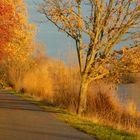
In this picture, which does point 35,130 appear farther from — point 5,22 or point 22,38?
point 22,38

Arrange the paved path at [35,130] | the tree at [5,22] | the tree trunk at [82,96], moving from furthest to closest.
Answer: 1. the tree trunk at [82,96]
2. the tree at [5,22]
3. the paved path at [35,130]

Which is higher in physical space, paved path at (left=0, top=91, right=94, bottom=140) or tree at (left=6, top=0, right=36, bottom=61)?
tree at (left=6, top=0, right=36, bottom=61)

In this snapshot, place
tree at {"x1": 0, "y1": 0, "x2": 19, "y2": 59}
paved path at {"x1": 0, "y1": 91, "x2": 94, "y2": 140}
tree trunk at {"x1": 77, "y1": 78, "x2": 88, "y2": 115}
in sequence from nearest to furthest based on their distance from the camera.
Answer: paved path at {"x1": 0, "y1": 91, "x2": 94, "y2": 140}
tree at {"x1": 0, "y1": 0, "x2": 19, "y2": 59}
tree trunk at {"x1": 77, "y1": 78, "x2": 88, "y2": 115}

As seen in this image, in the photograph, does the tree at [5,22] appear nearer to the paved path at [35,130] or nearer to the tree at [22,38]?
the paved path at [35,130]

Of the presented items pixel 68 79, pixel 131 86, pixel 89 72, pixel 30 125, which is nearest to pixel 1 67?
pixel 131 86

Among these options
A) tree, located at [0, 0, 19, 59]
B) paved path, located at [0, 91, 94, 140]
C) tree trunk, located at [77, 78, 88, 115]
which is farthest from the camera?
tree trunk, located at [77, 78, 88, 115]

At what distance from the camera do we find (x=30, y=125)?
57.2 feet

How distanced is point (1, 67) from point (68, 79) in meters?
36.4

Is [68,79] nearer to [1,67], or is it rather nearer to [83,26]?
[83,26]

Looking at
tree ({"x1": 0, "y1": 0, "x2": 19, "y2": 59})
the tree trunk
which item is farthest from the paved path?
the tree trunk

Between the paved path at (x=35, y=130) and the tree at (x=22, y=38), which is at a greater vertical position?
the tree at (x=22, y=38)

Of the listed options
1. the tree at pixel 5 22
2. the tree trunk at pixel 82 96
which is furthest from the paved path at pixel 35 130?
the tree trunk at pixel 82 96

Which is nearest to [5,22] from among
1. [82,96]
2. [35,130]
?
[35,130]

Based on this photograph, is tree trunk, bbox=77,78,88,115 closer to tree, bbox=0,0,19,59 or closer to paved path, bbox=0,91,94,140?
paved path, bbox=0,91,94,140
